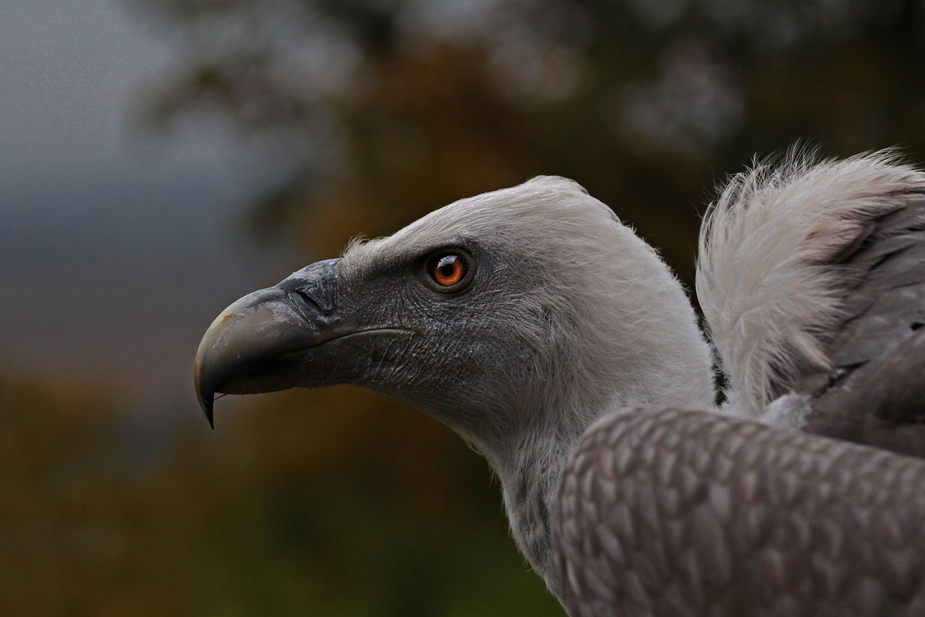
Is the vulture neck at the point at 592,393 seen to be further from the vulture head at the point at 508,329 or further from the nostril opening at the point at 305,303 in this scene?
the nostril opening at the point at 305,303

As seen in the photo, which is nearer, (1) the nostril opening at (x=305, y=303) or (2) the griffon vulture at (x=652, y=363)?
(2) the griffon vulture at (x=652, y=363)

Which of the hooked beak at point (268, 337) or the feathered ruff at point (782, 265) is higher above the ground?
the hooked beak at point (268, 337)

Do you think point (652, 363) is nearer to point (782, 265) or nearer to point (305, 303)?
point (782, 265)

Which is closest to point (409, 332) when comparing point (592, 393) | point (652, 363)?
point (592, 393)

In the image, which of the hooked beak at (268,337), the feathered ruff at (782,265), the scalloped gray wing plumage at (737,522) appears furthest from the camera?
the hooked beak at (268,337)

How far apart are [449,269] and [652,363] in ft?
1.62

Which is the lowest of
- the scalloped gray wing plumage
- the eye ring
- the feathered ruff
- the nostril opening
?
the scalloped gray wing plumage

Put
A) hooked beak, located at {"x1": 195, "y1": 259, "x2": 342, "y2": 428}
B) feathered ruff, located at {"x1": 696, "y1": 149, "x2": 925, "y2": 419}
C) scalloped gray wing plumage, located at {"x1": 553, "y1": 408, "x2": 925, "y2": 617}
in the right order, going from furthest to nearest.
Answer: hooked beak, located at {"x1": 195, "y1": 259, "x2": 342, "y2": 428} < feathered ruff, located at {"x1": 696, "y1": 149, "x2": 925, "y2": 419} < scalloped gray wing plumage, located at {"x1": 553, "y1": 408, "x2": 925, "y2": 617}

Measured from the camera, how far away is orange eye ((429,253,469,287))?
200cm

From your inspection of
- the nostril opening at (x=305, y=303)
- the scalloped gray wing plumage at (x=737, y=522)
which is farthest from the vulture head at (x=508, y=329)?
the scalloped gray wing plumage at (x=737, y=522)

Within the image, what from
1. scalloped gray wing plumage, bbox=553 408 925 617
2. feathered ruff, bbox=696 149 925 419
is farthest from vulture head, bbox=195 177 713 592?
scalloped gray wing plumage, bbox=553 408 925 617

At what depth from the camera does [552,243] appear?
1.98 metres

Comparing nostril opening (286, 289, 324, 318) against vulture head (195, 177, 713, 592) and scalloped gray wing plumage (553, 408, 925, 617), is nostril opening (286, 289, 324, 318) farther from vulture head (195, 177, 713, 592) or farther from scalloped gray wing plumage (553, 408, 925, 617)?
scalloped gray wing plumage (553, 408, 925, 617)

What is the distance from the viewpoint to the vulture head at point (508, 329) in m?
1.93
